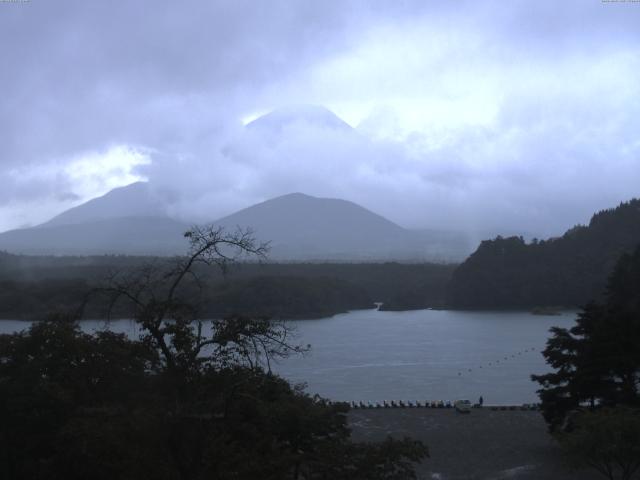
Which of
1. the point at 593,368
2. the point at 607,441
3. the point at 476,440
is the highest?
the point at 593,368

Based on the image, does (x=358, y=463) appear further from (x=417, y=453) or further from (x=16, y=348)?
(x=16, y=348)

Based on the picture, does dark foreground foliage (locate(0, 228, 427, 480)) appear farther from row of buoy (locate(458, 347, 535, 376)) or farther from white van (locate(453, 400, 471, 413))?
row of buoy (locate(458, 347, 535, 376))

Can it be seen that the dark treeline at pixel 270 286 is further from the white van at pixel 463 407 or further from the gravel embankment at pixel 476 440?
the white van at pixel 463 407

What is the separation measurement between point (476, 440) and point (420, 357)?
10.2 metres

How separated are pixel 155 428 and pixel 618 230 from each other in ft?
120

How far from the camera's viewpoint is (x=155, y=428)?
8.98 feet

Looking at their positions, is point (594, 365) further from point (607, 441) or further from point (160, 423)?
point (160, 423)

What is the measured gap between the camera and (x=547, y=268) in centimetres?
3422

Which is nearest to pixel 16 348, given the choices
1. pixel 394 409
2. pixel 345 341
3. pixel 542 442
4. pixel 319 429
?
pixel 319 429

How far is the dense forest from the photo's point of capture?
1298 inches

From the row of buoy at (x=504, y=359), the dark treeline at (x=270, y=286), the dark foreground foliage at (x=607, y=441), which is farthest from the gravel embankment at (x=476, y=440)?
the row of buoy at (x=504, y=359)

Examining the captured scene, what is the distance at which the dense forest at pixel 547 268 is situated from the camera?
33.0 meters

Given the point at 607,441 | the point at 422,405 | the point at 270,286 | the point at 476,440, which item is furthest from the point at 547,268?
the point at 607,441

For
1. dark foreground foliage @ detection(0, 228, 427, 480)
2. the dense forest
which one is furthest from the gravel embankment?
the dense forest
